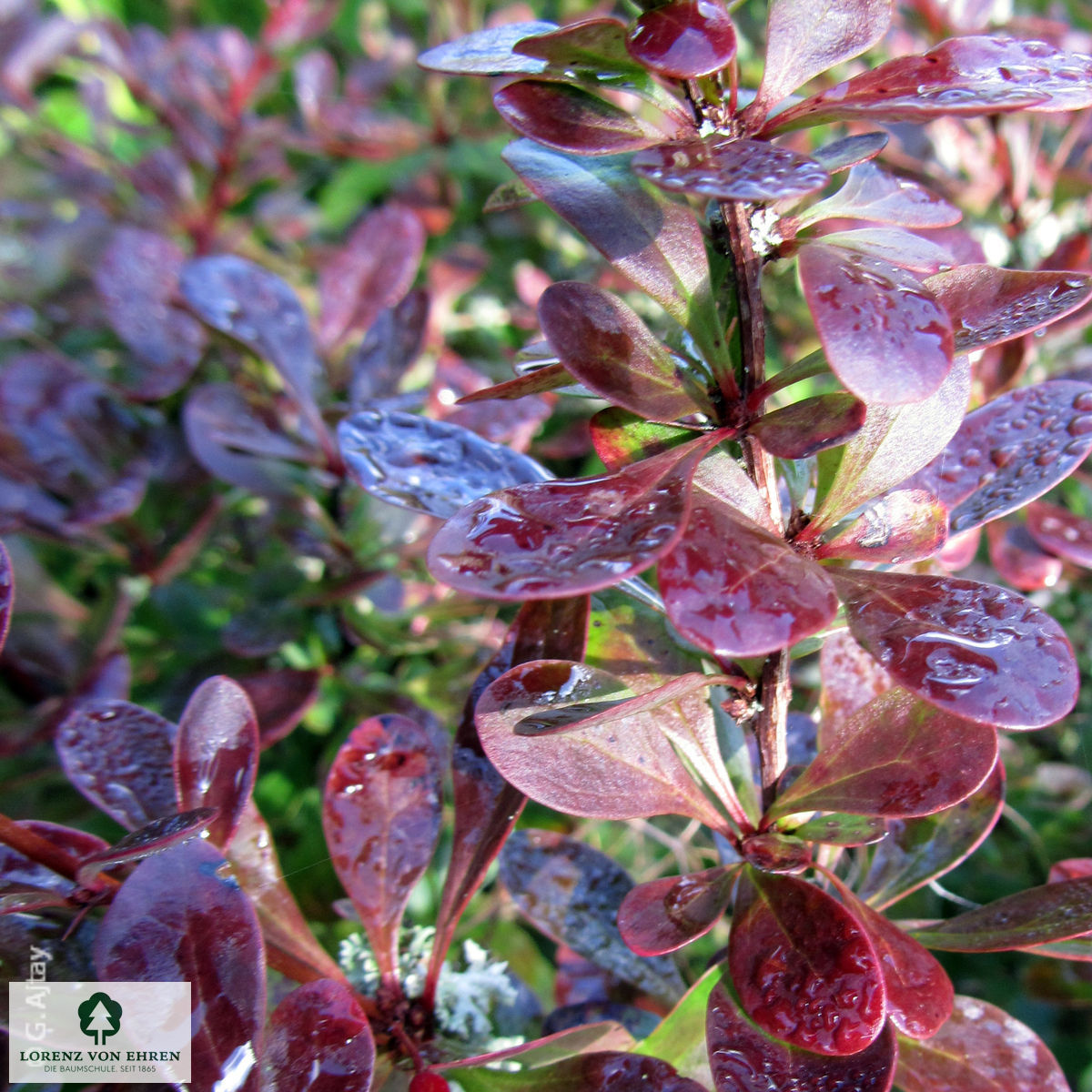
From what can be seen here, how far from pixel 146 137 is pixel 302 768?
46.4 inches

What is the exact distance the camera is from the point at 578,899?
626 millimetres

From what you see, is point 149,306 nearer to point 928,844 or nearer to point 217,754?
point 217,754

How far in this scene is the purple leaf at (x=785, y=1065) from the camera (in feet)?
1.46

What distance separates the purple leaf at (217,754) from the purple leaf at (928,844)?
0.41m

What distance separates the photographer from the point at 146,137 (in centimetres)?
153

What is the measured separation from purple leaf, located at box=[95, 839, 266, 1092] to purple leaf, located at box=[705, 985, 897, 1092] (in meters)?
0.24

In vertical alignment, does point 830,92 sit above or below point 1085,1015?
above

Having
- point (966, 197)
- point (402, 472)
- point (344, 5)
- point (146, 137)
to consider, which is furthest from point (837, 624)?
point (344, 5)

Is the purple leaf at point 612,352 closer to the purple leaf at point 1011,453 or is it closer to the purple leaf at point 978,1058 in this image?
the purple leaf at point 1011,453

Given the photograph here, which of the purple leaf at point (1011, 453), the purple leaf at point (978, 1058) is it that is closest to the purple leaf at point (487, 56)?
the purple leaf at point (1011, 453)

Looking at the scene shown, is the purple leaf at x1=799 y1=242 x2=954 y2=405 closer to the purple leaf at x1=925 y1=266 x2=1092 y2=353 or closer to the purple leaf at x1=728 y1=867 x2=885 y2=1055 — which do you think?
the purple leaf at x1=925 y1=266 x2=1092 y2=353

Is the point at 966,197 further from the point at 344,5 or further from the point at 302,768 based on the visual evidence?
the point at 344,5

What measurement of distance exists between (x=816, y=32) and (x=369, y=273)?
73 cm

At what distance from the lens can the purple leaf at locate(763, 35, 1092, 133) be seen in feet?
1.27
